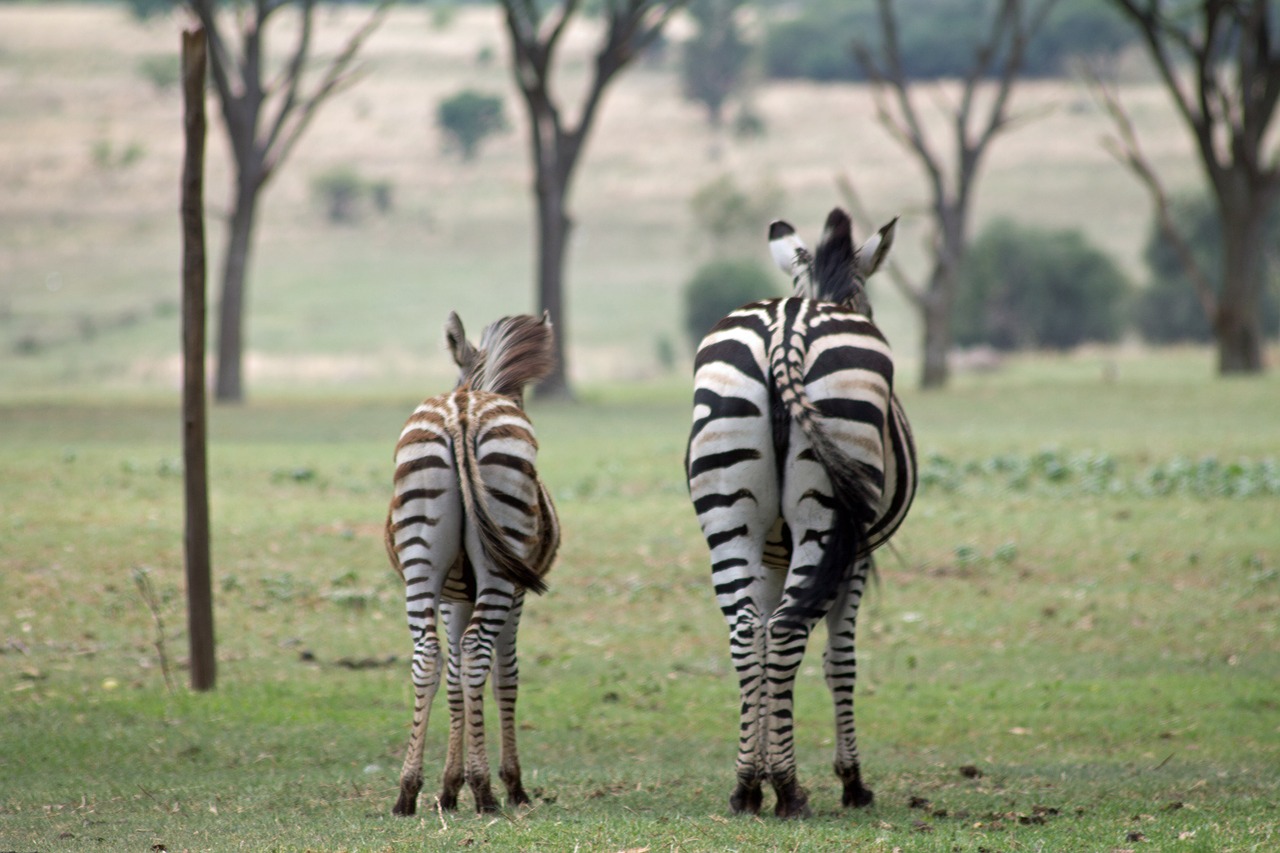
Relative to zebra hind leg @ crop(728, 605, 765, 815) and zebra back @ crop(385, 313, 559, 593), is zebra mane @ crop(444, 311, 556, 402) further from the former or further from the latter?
zebra hind leg @ crop(728, 605, 765, 815)

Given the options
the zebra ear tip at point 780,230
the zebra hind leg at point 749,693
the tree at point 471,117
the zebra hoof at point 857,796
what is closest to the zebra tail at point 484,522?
the zebra hind leg at point 749,693

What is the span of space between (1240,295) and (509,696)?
2608 cm

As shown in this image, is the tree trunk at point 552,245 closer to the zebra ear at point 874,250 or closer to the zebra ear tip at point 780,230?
the zebra ear tip at point 780,230

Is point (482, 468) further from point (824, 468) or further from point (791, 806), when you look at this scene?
point (791, 806)

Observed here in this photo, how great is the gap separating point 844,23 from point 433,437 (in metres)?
99.2

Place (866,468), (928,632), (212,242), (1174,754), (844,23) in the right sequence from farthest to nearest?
(844,23) < (212,242) < (928,632) < (1174,754) < (866,468)

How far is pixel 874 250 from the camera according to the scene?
7.61 metres

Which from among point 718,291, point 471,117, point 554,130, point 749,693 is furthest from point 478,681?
point 471,117

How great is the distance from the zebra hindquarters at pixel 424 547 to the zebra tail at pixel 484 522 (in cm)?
9

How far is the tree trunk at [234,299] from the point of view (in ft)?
96.4

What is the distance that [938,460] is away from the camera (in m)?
18.1

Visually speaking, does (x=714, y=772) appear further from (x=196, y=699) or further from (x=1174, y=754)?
(x=196, y=699)

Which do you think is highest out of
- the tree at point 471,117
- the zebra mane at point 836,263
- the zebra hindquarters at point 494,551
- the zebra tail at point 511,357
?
the tree at point 471,117

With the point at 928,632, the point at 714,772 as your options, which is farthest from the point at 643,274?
the point at 714,772
